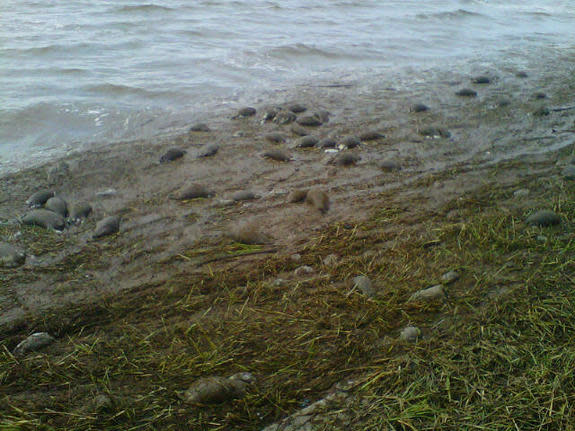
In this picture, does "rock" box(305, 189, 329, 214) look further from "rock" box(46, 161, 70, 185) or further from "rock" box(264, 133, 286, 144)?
"rock" box(46, 161, 70, 185)

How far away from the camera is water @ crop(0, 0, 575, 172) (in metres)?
6.92

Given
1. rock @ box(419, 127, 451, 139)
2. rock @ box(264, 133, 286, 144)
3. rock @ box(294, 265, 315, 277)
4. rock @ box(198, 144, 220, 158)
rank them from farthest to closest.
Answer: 1. rock @ box(419, 127, 451, 139)
2. rock @ box(264, 133, 286, 144)
3. rock @ box(198, 144, 220, 158)
4. rock @ box(294, 265, 315, 277)

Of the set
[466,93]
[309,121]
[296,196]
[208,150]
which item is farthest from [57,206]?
[466,93]

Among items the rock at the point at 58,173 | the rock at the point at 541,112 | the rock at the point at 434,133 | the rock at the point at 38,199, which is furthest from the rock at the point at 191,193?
the rock at the point at 541,112

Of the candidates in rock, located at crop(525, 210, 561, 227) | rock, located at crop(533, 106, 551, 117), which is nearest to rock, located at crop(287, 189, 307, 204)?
rock, located at crop(525, 210, 561, 227)

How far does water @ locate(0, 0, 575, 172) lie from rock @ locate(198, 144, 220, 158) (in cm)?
125

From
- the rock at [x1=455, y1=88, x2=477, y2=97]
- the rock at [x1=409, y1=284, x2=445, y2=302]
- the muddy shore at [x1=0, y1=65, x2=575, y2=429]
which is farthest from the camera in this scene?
the rock at [x1=455, y1=88, x2=477, y2=97]

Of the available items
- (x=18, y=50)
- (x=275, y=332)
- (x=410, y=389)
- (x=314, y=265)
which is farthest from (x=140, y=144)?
(x=18, y=50)

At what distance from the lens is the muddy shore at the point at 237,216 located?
278 centimetres

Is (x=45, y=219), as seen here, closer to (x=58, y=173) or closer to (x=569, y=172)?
(x=58, y=173)

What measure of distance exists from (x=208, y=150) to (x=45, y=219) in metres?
2.21

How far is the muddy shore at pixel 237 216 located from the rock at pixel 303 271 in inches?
2.1

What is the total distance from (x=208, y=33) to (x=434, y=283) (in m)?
11.8

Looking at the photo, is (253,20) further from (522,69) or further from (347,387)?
(347,387)
